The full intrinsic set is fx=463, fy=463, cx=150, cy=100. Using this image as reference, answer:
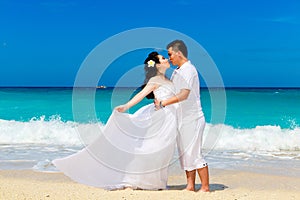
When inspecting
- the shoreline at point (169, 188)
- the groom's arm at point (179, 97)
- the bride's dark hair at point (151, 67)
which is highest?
the bride's dark hair at point (151, 67)

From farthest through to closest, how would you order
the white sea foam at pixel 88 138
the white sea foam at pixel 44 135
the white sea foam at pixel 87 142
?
Answer: 1. the white sea foam at pixel 44 135
2. the white sea foam at pixel 88 138
3. the white sea foam at pixel 87 142

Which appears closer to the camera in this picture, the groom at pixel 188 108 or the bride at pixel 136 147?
the groom at pixel 188 108

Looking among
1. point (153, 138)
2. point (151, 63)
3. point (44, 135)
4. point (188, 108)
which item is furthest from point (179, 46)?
point (44, 135)

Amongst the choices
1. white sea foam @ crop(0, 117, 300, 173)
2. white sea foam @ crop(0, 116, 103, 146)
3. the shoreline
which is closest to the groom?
the shoreline

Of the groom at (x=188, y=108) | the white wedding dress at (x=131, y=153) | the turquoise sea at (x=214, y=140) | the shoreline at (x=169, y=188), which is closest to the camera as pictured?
the shoreline at (x=169, y=188)

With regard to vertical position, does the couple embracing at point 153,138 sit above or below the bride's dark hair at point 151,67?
below

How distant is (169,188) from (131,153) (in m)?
0.80

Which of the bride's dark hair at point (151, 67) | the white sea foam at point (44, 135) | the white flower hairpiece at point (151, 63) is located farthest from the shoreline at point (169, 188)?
the white sea foam at point (44, 135)

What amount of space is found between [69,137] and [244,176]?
784cm

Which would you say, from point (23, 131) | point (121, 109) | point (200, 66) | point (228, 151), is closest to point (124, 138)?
point (121, 109)

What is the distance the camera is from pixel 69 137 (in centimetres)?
1370

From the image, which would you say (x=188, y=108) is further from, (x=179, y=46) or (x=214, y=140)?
(x=214, y=140)

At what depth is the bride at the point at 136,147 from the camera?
5.26 metres

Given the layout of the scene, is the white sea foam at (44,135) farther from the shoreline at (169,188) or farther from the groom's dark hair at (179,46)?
the groom's dark hair at (179,46)
